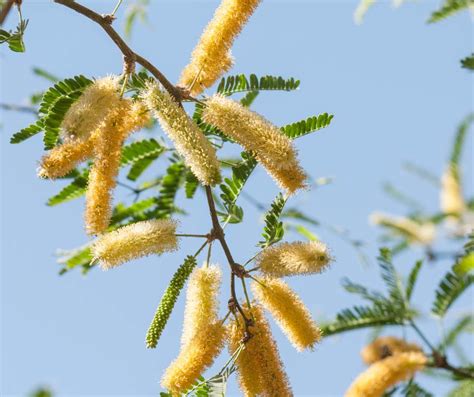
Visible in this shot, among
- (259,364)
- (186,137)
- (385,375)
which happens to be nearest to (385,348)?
(385,375)

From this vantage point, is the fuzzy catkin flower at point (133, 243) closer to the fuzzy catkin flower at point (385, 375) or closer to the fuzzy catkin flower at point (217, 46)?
the fuzzy catkin flower at point (217, 46)

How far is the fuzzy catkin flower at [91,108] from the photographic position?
2568 mm

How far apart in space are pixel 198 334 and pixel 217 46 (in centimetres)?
111

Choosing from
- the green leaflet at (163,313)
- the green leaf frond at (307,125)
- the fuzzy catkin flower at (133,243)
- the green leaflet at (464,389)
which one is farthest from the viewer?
the green leaflet at (464,389)

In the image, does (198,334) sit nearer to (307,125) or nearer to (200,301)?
(200,301)

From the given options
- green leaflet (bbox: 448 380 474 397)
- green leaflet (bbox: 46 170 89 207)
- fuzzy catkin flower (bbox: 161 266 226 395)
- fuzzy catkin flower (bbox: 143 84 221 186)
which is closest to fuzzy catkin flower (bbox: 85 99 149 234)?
fuzzy catkin flower (bbox: 143 84 221 186)

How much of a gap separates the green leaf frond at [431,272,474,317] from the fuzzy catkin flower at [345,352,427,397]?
27.1 inches

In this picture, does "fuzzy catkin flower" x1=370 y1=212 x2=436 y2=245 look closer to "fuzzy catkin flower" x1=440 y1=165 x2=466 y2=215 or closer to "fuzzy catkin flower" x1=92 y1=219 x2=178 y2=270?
"fuzzy catkin flower" x1=440 y1=165 x2=466 y2=215

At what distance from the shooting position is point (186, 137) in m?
2.68

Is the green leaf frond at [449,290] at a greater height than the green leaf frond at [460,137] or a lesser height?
lesser

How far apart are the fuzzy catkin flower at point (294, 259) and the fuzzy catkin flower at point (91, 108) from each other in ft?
2.67

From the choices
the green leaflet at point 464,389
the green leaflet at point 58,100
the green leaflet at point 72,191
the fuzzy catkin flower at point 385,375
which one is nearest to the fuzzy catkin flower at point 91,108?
the green leaflet at point 58,100

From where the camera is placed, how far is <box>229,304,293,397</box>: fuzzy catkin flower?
277cm

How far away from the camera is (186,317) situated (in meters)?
2.94
